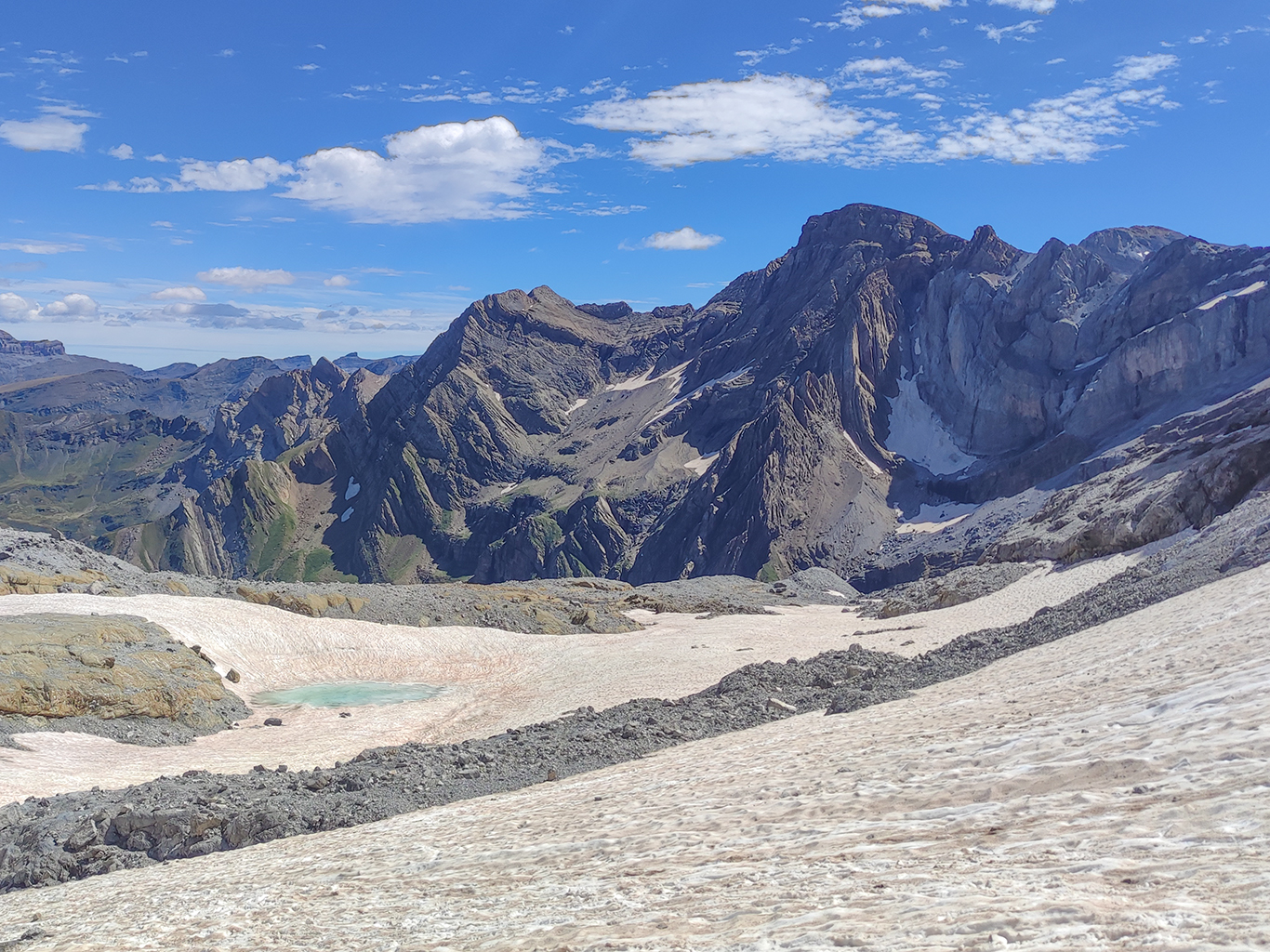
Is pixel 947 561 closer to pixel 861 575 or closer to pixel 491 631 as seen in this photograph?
pixel 861 575

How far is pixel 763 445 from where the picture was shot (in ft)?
487

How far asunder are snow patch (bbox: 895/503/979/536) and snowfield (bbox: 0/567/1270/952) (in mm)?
115231

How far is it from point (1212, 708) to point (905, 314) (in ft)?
525

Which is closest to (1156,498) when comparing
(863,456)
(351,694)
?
(351,694)

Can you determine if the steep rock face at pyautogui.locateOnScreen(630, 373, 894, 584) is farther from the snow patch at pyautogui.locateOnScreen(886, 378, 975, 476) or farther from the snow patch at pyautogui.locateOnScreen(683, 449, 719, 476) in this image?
the snow patch at pyautogui.locateOnScreen(683, 449, 719, 476)

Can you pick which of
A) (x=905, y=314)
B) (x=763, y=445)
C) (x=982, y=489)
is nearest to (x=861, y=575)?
(x=982, y=489)

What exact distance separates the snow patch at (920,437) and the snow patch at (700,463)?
136 ft

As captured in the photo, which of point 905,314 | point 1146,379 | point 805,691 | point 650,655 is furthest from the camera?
point 905,314

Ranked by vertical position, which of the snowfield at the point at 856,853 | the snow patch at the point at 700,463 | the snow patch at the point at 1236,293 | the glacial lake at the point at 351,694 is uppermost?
the snow patch at the point at 1236,293

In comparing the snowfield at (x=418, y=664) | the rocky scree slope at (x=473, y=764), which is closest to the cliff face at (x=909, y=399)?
the snowfield at (x=418, y=664)

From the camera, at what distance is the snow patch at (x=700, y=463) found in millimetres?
182125

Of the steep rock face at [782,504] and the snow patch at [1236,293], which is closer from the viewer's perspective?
the snow patch at [1236,293]

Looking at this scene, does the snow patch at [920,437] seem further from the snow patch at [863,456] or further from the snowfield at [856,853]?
the snowfield at [856,853]

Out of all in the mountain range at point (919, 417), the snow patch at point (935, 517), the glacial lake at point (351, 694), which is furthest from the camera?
the snow patch at point (935, 517)
